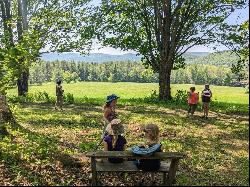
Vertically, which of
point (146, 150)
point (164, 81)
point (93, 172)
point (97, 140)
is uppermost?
point (164, 81)

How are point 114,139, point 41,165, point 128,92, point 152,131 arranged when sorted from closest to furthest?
point 152,131
point 114,139
point 41,165
point 128,92

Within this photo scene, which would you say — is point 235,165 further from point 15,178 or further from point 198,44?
point 198,44

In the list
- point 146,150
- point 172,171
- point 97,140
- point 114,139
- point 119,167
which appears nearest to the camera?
point 146,150

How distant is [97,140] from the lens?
16547mm

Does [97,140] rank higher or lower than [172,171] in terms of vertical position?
lower

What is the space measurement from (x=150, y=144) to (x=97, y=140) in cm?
712

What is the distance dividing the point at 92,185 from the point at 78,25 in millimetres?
29592

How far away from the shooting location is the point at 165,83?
1430 inches

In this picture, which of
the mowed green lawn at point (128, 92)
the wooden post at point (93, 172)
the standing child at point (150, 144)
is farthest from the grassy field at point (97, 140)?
the mowed green lawn at point (128, 92)

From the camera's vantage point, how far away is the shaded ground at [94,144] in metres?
10.9

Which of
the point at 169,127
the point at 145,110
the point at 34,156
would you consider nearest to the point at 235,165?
the point at 34,156

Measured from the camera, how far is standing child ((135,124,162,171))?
31.5 ft

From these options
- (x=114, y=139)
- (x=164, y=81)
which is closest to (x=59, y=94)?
(x=164, y=81)

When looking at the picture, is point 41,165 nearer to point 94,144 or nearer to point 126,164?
point 126,164
